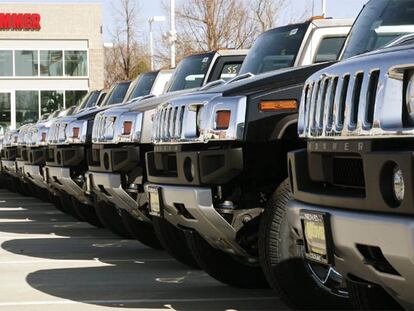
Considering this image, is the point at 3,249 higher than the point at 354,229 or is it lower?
lower

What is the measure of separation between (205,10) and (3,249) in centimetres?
2318

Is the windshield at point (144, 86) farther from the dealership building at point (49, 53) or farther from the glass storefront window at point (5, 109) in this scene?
the dealership building at point (49, 53)

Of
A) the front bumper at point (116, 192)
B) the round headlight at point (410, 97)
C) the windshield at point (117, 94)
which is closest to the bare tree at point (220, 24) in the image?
the windshield at point (117, 94)

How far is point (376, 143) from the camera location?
4.20 metres

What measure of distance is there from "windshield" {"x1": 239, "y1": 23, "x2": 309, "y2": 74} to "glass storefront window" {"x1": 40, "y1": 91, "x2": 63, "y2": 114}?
37193 millimetres

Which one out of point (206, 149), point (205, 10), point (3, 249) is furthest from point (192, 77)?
point (205, 10)

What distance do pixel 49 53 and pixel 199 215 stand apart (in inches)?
1616

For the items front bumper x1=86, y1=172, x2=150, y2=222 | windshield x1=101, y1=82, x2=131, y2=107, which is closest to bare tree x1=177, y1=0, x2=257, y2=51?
windshield x1=101, y1=82, x2=131, y2=107

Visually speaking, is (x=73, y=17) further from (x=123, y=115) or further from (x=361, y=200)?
(x=361, y=200)

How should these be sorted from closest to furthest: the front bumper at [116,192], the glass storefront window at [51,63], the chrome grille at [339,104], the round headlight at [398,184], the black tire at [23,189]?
the round headlight at [398,184] → the chrome grille at [339,104] → the front bumper at [116,192] → the black tire at [23,189] → the glass storefront window at [51,63]

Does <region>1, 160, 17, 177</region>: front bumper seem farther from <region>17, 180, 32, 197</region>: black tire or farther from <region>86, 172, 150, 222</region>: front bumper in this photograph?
<region>86, 172, 150, 222</region>: front bumper

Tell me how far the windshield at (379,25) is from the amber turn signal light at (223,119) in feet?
2.82

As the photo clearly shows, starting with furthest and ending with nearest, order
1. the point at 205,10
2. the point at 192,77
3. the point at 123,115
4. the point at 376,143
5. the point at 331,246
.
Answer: the point at 205,10
the point at 192,77
the point at 123,115
the point at 331,246
the point at 376,143

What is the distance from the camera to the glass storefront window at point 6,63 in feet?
150
